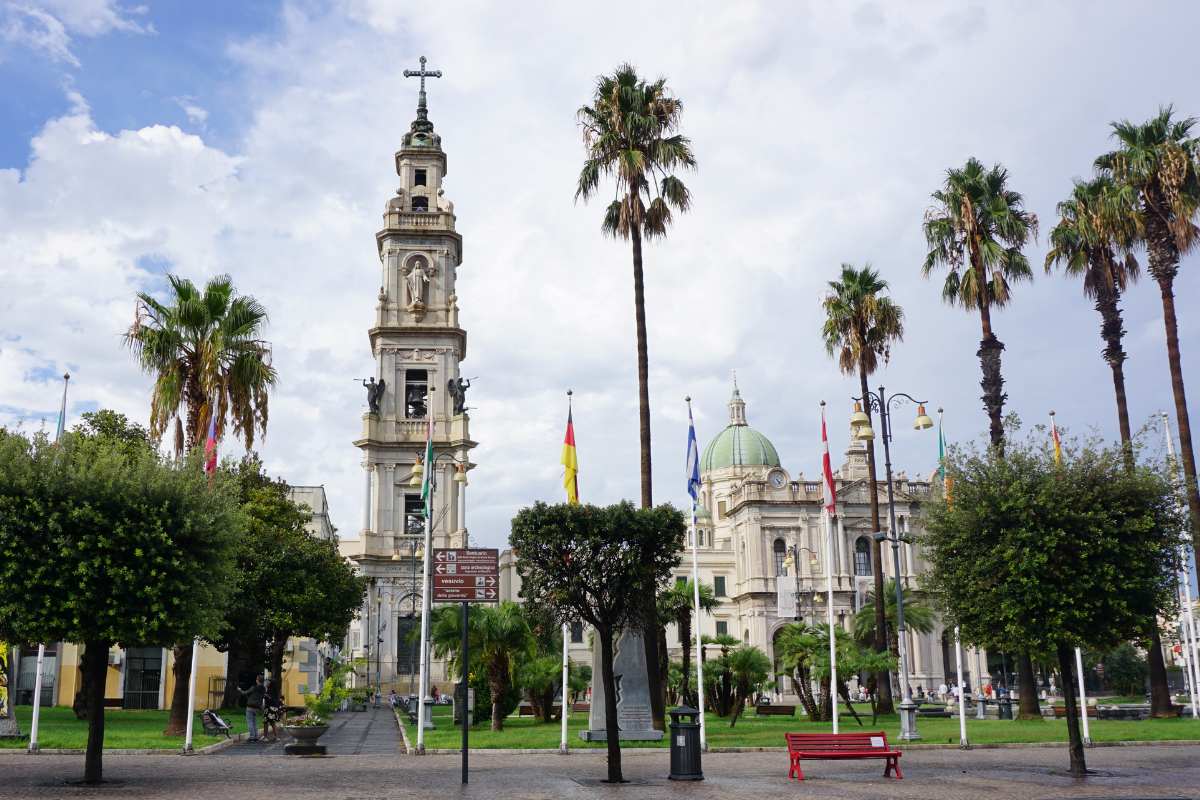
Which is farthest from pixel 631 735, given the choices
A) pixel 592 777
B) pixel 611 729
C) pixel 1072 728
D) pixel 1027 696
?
pixel 1027 696

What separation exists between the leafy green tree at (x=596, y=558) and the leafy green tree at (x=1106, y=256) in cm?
2027

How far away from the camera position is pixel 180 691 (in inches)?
1101

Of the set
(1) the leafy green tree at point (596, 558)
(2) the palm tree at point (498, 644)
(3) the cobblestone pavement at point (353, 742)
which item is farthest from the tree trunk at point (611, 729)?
(2) the palm tree at point (498, 644)

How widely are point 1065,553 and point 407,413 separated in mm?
45900

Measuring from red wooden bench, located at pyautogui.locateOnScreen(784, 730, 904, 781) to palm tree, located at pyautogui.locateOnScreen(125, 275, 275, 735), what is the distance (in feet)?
52.0

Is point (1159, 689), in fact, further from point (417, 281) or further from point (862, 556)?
point (862, 556)

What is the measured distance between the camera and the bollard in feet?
60.6

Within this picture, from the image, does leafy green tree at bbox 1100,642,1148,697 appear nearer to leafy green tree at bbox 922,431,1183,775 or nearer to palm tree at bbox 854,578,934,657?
palm tree at bbox 854,578,934,657

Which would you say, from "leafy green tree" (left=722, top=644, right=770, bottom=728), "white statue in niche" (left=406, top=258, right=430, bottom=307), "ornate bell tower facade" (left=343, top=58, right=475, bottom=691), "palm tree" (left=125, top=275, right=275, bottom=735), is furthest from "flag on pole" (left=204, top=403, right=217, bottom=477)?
"white statue in niche" (left=406, top=258, right=430, bottom=307)

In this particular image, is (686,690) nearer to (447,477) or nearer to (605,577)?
(605,577)

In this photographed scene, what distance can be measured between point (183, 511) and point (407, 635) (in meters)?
40.7

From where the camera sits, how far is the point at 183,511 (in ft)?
60.7

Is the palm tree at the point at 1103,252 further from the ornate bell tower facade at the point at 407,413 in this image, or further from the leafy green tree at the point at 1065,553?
the ornate bell tower facade at the point at 407,413

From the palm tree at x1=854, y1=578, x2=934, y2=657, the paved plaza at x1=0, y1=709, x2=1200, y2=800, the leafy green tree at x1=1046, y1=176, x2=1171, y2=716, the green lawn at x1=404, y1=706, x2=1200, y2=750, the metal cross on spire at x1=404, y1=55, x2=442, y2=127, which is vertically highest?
the metal cross on spire at x1=404, y1=55, x2=442, y2=127
